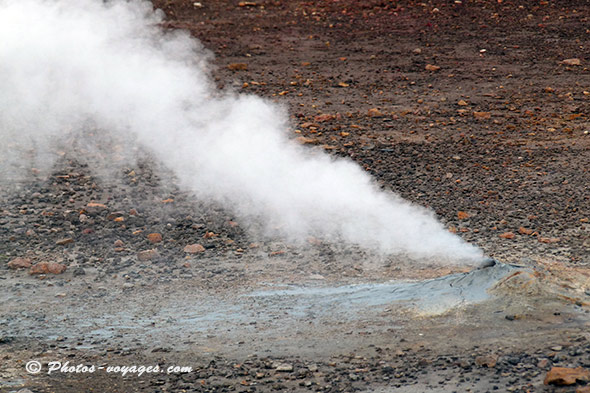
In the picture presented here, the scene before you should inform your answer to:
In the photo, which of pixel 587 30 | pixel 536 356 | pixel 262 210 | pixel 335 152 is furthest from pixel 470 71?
pixel 536 356

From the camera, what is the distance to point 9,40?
8219 millimetres

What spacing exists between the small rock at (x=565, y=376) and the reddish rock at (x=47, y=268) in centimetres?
351

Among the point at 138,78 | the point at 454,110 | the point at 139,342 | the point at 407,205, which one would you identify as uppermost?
the point at 138,78

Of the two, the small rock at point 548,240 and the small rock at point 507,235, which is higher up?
the small rock at point 507,235

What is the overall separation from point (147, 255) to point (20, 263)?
0.93 meters

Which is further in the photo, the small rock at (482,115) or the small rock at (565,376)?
the small rock at (482,115)

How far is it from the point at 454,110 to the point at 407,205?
247 cm

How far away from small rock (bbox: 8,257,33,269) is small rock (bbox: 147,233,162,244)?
36.4 inches

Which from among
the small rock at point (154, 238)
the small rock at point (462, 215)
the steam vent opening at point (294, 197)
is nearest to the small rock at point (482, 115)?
the steam vent opening at point (294, 197)

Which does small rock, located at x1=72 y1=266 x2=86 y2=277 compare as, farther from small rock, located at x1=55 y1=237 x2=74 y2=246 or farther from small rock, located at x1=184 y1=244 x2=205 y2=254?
small rock, located at x1=184 y1=244 x2=205 y2=254

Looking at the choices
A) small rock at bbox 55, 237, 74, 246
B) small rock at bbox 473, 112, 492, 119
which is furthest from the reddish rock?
small rock at bbox 473, 112, 492, 119

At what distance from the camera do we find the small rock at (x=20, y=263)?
18.1 feet

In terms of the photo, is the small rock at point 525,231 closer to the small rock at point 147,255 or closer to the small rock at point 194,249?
the small rock at point 194,249

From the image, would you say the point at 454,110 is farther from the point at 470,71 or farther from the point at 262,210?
→ the point at 262,210
